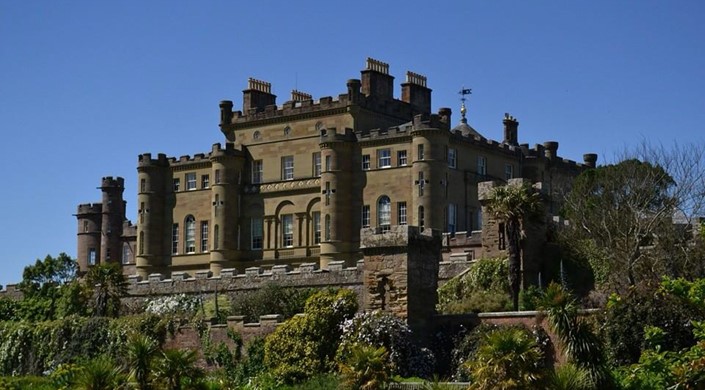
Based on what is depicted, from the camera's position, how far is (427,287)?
3916 centimetres

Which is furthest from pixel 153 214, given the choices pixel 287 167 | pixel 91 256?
pixel 91 256

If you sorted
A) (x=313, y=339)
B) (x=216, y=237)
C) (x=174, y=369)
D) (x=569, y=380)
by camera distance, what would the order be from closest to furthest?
(x=569, y=380)
(x=174, y=369)
(x=313, y=339)
(x=216, y=237)

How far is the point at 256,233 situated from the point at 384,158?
399 inches

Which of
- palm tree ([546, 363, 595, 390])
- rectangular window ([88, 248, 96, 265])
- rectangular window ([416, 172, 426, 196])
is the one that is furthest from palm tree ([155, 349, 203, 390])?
rectangular window ([88, 248, 96, 265])

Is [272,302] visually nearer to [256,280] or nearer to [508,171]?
A: [256,280]

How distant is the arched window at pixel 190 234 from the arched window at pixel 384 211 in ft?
44.7

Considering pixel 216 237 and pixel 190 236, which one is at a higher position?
pixel 190 236

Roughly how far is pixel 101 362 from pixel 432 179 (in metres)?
33.5

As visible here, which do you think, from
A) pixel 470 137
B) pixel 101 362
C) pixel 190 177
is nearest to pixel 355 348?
pixel 101 362

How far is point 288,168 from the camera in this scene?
7406cm

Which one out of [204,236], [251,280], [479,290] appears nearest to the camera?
[479,290]

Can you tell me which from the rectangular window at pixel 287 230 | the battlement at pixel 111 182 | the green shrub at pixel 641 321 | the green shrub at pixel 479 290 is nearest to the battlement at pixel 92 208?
the battlement at pixel 111 182

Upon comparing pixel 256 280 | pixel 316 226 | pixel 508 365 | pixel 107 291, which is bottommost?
pixel 508 365

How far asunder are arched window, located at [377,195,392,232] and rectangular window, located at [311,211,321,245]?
4.42 metres
